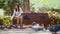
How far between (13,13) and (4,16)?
0.14 m

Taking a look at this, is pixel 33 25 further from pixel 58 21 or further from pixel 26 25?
pixel 58 21

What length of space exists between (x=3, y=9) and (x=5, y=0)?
13cm

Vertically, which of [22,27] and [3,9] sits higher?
[3,9]

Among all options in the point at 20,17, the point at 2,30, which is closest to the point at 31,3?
the point at 20,17

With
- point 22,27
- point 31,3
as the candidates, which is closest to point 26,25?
point 22,27

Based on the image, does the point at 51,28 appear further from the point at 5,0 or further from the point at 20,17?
the point at 5,0

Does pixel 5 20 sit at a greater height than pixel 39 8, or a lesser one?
lesser

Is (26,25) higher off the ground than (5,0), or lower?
lower

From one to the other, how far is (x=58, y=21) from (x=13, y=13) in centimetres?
66

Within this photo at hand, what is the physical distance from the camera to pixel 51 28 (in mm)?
4297

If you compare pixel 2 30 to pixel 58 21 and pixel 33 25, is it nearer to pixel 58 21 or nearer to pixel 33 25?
pixel 33 25

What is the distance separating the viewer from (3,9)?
14.1ft

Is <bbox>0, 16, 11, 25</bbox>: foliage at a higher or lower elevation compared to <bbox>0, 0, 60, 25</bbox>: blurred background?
lower

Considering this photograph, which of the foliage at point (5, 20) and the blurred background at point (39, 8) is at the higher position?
the blurred background at point (39, 8)
